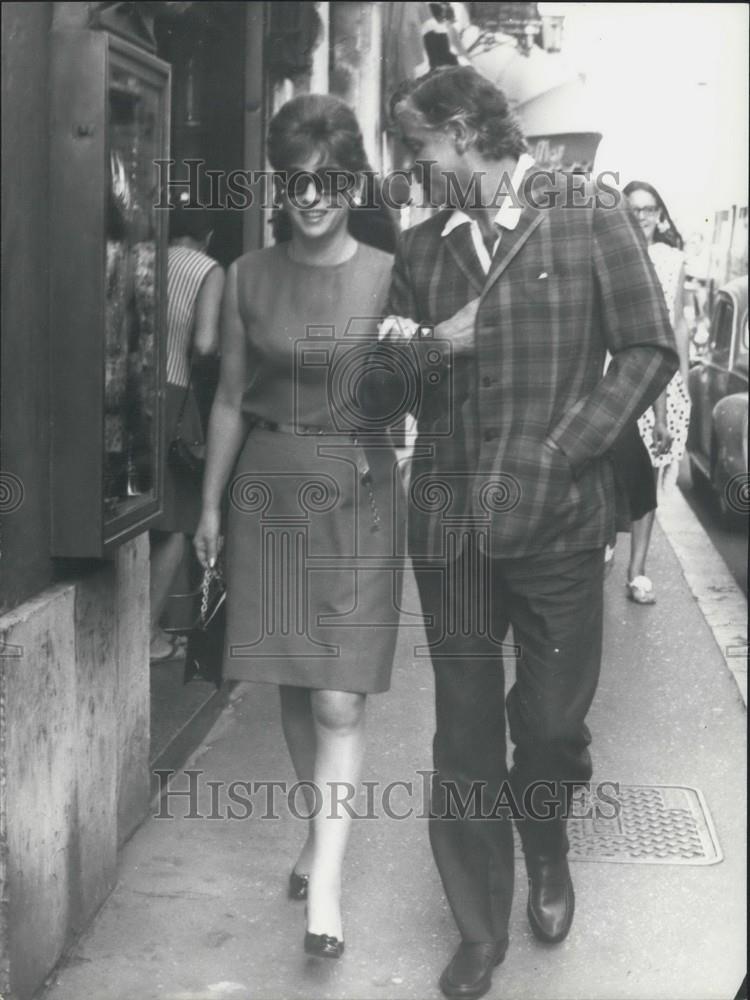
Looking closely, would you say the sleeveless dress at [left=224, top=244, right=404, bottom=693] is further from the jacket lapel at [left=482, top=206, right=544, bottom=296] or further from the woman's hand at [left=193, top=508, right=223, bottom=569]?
the jacket lapel at [left=482, top=206, right=544, bottom=296]

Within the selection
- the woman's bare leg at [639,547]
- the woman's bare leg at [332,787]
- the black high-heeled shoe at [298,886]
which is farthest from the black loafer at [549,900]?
the woman's bare leg at [639,547]

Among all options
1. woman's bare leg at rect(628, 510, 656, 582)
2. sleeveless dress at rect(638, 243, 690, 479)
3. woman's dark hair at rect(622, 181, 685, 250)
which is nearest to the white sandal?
woman's bare leg at rect(628, 510, 656, 582)

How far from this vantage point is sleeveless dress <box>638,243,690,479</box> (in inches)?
160

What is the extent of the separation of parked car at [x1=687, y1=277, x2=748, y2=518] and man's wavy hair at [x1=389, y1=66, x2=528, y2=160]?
19.5ft

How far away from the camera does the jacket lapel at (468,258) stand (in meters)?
3.39

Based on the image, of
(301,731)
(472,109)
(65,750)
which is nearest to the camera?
(472,109)

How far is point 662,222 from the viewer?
12.9 ft

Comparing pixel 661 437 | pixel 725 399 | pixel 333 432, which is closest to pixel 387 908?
pixel 333 432

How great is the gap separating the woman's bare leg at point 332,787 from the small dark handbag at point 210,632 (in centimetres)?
29

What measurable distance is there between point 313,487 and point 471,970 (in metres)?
1.17

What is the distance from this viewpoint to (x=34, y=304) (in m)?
3.22

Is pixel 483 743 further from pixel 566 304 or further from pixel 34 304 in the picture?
pixel 34 304

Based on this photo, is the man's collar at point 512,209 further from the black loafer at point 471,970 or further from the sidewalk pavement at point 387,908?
the black loafer at point 471,970

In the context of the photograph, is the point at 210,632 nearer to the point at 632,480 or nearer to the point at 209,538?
the point at 209,538
